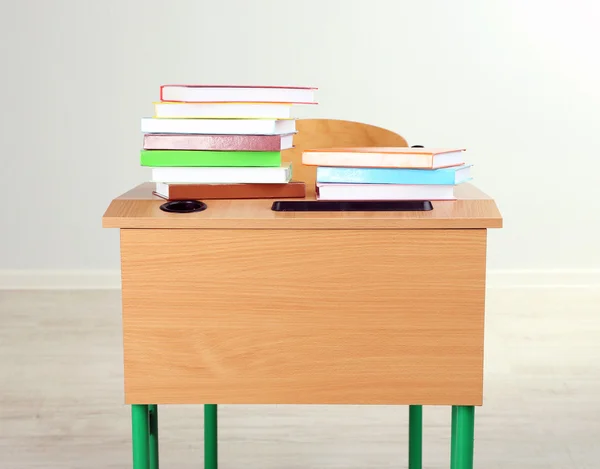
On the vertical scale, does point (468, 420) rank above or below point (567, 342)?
above

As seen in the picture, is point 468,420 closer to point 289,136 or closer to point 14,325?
point 289,136

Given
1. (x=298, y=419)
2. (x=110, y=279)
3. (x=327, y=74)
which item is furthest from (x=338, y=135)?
(x=110, y=279)

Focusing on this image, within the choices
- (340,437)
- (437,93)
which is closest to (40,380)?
(340,437)

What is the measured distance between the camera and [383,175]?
1433 mm

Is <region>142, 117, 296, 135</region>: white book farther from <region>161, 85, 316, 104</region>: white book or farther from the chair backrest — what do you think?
the chair backrest

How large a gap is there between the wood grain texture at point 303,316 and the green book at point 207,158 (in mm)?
147

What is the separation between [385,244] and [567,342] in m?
2.07

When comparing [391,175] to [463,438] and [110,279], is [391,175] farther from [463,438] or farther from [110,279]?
[110,279]

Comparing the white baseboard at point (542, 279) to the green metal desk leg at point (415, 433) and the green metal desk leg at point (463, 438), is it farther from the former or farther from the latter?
the green metal desk leg at point (463, 438)

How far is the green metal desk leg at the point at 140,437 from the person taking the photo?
1.42 meters

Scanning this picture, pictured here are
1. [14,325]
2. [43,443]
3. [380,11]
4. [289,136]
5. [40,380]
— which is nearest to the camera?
[289,136]

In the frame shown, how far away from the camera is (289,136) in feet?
5.08

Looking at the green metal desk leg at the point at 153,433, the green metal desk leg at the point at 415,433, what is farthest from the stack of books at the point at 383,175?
the green metal desk leg at the point at 415,433

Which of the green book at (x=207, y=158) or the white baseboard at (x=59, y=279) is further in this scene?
the white baseboard at (x=59, y=279)
